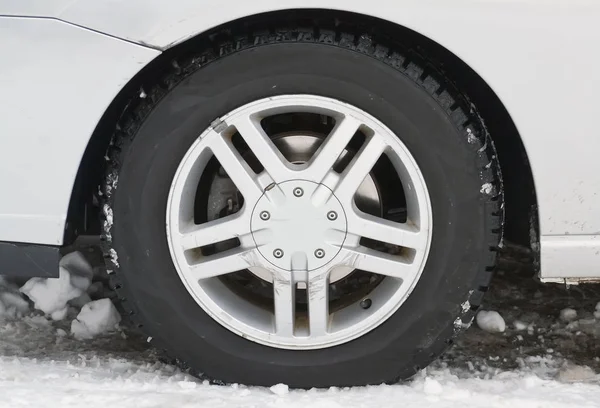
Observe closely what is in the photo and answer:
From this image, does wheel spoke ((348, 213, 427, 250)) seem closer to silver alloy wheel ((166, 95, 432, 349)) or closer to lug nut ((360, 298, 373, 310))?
silver alloy wheel ((166, 95, 432, 349))

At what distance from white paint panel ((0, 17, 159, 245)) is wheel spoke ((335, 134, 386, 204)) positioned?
57 cm

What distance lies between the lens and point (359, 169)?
6.12ft

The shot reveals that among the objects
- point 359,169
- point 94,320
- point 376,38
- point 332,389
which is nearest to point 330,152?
point 359,169

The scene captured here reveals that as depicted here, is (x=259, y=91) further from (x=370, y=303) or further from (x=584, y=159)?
(x=584, y=159)

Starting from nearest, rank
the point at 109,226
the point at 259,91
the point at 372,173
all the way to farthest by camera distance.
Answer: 1. the point at 259,91
2. the point at 109,226
3. the point at 372,173

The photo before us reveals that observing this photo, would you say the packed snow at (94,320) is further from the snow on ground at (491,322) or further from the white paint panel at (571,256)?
the white paint panel at (571,256)

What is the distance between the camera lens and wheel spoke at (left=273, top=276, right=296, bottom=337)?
193 centimetres

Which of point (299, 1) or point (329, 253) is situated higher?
point (299, 1)

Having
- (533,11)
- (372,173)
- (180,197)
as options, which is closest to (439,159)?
(372,173)

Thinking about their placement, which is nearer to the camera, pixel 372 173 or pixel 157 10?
pixel 157 10

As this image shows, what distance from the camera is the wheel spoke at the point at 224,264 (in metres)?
1.92

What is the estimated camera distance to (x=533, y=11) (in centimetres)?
170

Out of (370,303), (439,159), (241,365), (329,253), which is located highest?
(439,159)

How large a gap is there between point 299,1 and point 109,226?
0.79 m
